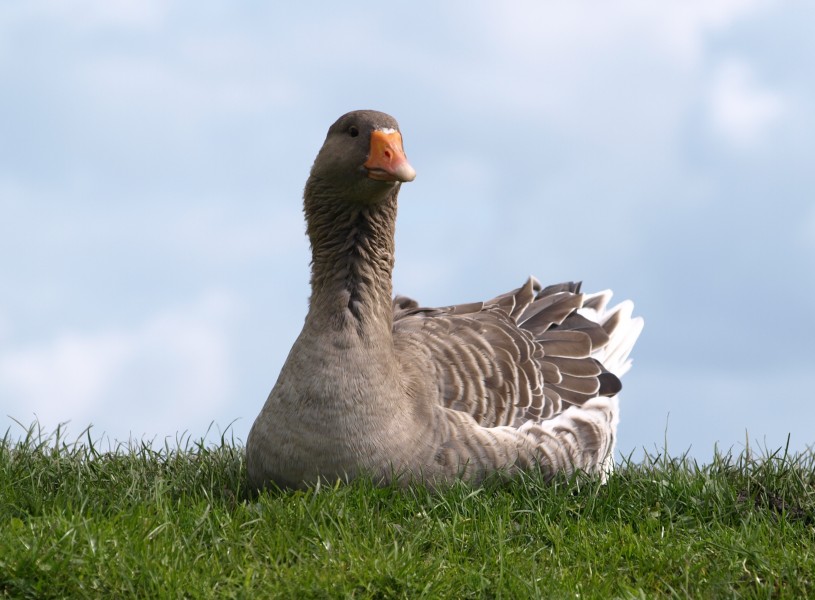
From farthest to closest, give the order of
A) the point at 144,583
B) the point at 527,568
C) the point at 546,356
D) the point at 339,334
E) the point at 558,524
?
the point at 546,356 → the point at 339,334 → the point at 558,524 → the point at 527,568 → the point at 144,583

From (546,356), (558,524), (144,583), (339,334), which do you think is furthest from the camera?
(546,356)

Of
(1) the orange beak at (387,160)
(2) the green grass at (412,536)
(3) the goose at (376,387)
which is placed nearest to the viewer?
(2) the green grass at (412,536)

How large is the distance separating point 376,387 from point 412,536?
1.17 metres

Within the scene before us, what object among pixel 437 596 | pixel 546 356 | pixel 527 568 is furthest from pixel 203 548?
pixel 546 356

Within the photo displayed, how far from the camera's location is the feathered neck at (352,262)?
7.07 meters

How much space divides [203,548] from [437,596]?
1.37m

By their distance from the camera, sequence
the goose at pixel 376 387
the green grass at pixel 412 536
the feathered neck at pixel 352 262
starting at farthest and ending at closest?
the feathered neck at pixel 352 262 → the goose at pixel 376 387 → the green grass at pixel 412 536

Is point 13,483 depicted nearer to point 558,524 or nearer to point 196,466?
point 196,466

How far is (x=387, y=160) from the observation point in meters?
6.70

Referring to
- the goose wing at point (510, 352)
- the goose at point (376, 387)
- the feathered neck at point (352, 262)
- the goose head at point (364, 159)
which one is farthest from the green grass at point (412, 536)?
the goose head at point (364, 159)

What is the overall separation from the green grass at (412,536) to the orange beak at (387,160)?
1980 mm

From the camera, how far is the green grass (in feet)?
17.6

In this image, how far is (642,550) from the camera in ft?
20.1

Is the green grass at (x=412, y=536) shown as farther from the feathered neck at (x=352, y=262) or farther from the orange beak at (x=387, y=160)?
the orange beak at (x=387, y=160)
